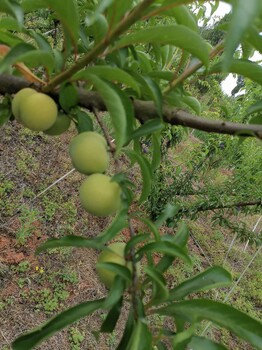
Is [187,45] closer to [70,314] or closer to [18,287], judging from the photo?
[70,314]

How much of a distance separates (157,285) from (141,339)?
0.10 m

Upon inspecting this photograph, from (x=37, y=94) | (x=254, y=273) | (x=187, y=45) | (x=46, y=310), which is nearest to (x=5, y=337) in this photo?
(x=46, y=310)

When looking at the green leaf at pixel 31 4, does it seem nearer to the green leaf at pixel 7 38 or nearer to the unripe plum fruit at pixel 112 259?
the green leaf at pixel 7 38

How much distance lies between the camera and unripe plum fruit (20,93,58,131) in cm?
55

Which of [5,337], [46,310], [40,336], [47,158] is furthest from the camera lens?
[47,158]

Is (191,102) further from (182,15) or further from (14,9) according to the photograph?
(14,9)

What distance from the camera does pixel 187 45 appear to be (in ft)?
1.62

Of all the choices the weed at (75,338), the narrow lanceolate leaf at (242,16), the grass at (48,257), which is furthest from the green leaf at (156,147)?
the weed at (75,338)

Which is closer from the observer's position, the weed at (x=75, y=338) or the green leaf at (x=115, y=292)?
the green leaf at (x=115, y=292)

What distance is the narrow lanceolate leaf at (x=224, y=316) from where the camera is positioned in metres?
0.48

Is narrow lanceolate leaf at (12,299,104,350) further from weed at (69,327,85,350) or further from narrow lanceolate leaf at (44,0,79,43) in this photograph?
weed at (69,327,85,350)

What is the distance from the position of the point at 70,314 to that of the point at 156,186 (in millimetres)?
2128

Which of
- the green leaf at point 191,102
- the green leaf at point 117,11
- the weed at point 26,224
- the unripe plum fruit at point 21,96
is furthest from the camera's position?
the weed at point 26,224

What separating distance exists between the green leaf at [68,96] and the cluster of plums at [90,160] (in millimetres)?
19
